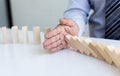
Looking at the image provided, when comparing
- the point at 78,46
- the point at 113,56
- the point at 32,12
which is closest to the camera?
the point at 113,56

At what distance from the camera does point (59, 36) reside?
0.69 metres

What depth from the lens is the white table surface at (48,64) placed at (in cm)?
54

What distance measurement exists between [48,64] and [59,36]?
0.38 ft

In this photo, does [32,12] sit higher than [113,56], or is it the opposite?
[113,56]

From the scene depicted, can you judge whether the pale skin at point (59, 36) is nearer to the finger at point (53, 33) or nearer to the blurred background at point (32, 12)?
the finger at point (53, 33)

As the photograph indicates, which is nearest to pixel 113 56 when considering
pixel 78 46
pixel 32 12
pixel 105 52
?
pixel 105 52

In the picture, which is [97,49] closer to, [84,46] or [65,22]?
[84,46]

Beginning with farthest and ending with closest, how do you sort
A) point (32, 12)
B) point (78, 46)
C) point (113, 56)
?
point (32, 12)
point (78, 46)
point (113, 56)

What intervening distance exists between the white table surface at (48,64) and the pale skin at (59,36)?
2 centimetres

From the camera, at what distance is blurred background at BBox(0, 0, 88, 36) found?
179 centimetres

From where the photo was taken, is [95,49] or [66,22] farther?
[66,22]

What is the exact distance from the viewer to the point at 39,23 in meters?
1.92

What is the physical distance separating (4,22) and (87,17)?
123 centimetres

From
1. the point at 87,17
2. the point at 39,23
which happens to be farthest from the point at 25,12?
the point at 87,17
